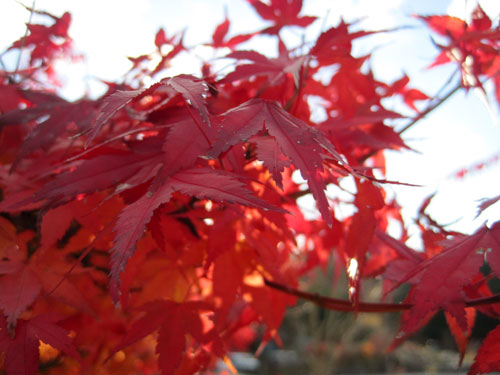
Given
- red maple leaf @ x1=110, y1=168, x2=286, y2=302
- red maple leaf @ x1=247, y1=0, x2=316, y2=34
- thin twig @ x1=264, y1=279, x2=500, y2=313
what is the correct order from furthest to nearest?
red maple leaf @ x1=247, y1=0, x2=316, y2=34
thin twig @ x1=264, y1=279, x2=500, y2=313
red maple leaf @ x1=110, y1=168, x2=286, y2=302

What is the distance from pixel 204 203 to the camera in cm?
55

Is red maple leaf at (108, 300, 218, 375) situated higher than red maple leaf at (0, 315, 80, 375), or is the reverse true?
red maple leaf at (0, 315, 80, 375)

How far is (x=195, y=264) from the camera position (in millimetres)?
534

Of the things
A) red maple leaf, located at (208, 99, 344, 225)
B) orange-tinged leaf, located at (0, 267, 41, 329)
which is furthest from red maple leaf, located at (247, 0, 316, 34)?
orange-tinged leaf, located at (0, 267, 41, 329)

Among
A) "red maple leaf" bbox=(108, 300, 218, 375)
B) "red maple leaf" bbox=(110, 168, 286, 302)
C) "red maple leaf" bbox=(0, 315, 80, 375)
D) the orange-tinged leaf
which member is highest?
"red maple leaf" bbox=(110, 168, 286, 302)

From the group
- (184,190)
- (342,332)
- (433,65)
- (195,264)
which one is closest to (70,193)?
(184,190)

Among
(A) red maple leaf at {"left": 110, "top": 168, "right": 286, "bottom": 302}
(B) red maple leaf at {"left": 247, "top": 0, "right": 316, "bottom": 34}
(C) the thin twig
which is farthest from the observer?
(B) red maple leaf at {"left": 247, "top": 0, "right": 316, "bottom": 34}

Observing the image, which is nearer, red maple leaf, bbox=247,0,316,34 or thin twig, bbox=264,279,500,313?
thin twig, bbox=264,279,500,313

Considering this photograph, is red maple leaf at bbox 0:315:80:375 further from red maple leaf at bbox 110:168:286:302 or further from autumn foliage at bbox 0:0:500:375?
red maple leaf at bbox 110:168:286:302

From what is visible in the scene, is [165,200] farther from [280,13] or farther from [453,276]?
[280,13]

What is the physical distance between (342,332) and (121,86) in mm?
3826

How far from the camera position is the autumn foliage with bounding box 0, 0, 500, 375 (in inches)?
13.5

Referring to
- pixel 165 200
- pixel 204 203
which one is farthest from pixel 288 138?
pixel 204 203

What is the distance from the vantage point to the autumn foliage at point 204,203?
34cm
